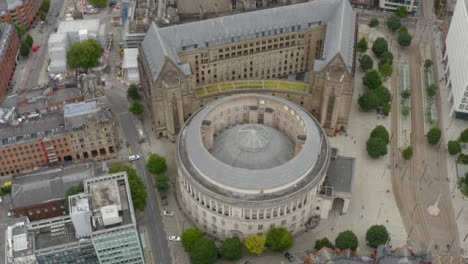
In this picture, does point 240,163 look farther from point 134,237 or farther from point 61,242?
point 61,242

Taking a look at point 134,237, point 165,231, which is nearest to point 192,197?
point 165,231

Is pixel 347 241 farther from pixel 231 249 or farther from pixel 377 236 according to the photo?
pixel 231 249

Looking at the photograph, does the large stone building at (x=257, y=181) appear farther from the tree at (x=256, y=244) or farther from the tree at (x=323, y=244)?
the tree at (x=323, y=244)

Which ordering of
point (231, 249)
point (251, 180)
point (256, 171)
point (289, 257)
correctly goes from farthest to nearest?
point (289, 257)
point (256, 171)
point (231, 249)
point (251, 180)

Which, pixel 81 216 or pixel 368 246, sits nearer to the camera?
pixel 81 216

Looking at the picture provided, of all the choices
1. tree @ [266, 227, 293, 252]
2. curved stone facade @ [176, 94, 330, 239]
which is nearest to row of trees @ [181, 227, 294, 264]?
tree @ [266, 227, 293, 252]

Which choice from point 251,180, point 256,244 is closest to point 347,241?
point 256,244

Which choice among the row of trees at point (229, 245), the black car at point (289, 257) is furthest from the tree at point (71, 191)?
the black car at point (289, 257)
